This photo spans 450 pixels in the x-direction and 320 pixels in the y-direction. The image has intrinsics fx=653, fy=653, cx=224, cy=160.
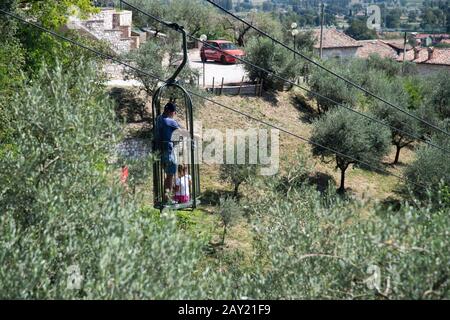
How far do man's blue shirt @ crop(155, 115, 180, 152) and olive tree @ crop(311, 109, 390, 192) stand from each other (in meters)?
16.5

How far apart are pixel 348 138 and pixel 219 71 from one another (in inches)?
433

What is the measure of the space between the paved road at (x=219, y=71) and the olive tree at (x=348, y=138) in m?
6.50

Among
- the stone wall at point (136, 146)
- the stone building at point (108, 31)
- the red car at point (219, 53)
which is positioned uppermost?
the stone building at point (108, 31)

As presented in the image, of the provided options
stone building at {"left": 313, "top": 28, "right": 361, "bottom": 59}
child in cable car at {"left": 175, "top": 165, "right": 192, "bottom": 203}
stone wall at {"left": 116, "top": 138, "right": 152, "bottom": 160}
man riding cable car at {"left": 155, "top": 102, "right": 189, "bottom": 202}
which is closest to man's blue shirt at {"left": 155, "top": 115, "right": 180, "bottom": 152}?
man riding cable car at {"left": 155, "top": 102, "right": 189, "bottom": 202}

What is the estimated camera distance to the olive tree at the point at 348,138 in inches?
987

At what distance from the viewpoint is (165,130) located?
880cm

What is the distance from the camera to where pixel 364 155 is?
25469 mm


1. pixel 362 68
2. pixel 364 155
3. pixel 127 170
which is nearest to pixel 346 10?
pixel 362 68

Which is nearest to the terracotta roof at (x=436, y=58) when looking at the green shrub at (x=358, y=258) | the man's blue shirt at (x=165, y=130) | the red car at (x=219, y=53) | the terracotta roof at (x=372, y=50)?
the terracotta roof at (x=372, y=50)

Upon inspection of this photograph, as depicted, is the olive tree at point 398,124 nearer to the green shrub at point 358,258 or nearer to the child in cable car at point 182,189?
the child in cable car at point 182,189

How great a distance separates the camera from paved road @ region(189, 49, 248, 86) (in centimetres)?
3117

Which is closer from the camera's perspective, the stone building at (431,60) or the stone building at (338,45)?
the stone building at (431,60)
